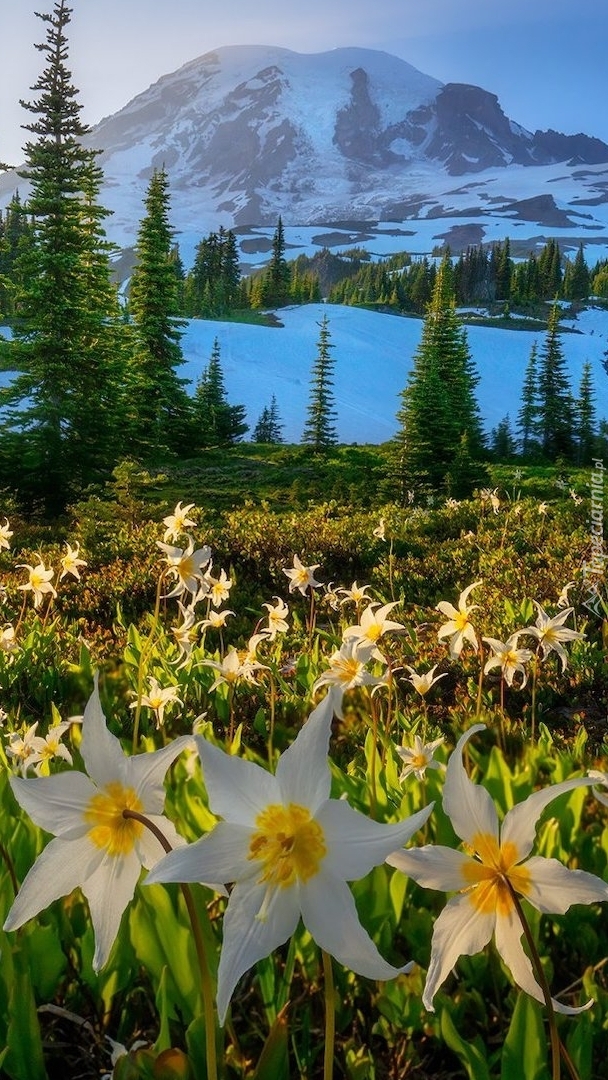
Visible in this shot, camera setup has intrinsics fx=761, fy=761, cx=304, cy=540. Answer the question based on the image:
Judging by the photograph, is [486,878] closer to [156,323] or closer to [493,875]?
[493,875]

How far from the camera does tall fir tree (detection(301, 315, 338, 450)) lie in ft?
85.9

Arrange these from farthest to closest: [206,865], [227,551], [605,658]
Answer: [227,551]
[605,658]
[206,865]

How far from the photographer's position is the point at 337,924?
704mm

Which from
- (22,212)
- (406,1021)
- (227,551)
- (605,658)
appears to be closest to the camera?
(406,1021)

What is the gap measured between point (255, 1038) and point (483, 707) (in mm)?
2321

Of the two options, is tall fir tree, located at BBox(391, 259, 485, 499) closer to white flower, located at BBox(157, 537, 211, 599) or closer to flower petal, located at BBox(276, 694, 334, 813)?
white flower, located at BBox(157, 537, 211, 599)

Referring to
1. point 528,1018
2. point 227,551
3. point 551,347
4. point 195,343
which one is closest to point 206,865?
point 528,1018

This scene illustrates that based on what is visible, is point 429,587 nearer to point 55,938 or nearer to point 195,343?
point 55,938

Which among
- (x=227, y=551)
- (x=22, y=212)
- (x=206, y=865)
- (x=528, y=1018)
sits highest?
(x=22, y=212)

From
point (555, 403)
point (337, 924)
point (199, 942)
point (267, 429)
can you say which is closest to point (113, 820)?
point (199, 942)

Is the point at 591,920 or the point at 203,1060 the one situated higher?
the point at 203,1060

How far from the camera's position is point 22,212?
16250mm

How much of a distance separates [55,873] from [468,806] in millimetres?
455

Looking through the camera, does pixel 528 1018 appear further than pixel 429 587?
No
